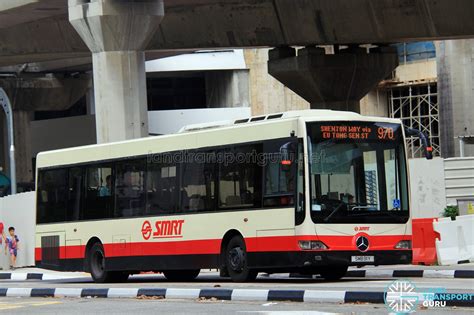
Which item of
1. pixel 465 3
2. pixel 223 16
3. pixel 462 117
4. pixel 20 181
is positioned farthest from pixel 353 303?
pixel 20 181

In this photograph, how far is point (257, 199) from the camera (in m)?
21.3

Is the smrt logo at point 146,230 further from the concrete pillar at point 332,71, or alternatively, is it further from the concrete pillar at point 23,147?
the concrete pillar at point 23,147

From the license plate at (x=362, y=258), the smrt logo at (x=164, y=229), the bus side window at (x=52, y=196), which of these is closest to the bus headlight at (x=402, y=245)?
the license plate at (x=362, y=258)

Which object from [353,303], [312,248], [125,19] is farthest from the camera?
[125,19]

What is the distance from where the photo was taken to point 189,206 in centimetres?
2294

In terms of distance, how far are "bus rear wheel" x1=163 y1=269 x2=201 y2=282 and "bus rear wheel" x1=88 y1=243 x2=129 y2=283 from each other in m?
1.00

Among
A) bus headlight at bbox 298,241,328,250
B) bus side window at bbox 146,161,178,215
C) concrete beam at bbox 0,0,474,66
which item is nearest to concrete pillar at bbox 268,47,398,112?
concrete beam at bbox 0,0,474,66

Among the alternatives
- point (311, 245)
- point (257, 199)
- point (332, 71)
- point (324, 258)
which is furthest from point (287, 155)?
point (332, 71)

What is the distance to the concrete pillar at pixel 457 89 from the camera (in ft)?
193

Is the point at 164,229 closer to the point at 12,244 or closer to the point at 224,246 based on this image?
the point at 224,246

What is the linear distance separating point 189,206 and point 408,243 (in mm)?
4419

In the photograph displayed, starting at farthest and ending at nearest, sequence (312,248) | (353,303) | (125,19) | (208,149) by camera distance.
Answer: (125,19), (208,149), (312,248), (353,303)

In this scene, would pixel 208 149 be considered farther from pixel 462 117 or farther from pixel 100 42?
pixel 462 117

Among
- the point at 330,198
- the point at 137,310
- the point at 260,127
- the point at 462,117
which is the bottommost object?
the point at 137,310
